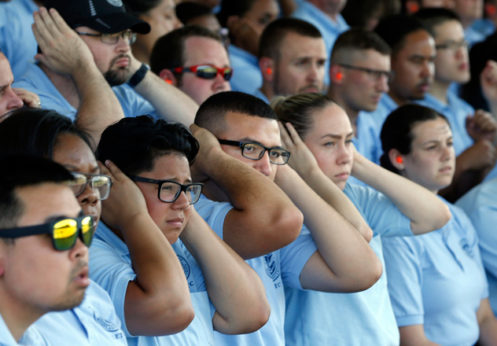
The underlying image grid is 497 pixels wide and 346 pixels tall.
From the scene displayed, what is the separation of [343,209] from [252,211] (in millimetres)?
513

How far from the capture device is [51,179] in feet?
5.43

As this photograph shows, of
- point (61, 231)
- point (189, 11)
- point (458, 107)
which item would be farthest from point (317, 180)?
point (458, 107)

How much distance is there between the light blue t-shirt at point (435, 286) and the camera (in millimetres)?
3422

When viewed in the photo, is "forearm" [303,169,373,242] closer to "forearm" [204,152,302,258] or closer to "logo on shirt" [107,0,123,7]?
"forearm" [204,152,302,258]

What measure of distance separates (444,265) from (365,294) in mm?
743

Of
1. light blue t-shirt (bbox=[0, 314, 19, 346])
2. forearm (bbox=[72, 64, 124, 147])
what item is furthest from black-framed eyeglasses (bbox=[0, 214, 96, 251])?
forearm (bbox=[72, 64, 124, 147])

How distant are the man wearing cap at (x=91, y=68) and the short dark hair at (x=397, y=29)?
231 cm

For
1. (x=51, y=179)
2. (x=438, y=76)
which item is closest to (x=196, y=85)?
(x=51, y=179)

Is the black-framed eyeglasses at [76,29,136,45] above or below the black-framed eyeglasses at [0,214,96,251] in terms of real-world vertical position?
below

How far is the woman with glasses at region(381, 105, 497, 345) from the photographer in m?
3.44

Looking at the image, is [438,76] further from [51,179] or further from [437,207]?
[51,179]

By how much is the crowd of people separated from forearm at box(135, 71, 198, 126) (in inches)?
0.4

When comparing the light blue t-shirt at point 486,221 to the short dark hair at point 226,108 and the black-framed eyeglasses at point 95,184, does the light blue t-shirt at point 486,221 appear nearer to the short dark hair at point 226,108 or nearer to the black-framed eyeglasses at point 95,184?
the short dark hair at point 226,108

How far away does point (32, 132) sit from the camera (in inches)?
77.5
